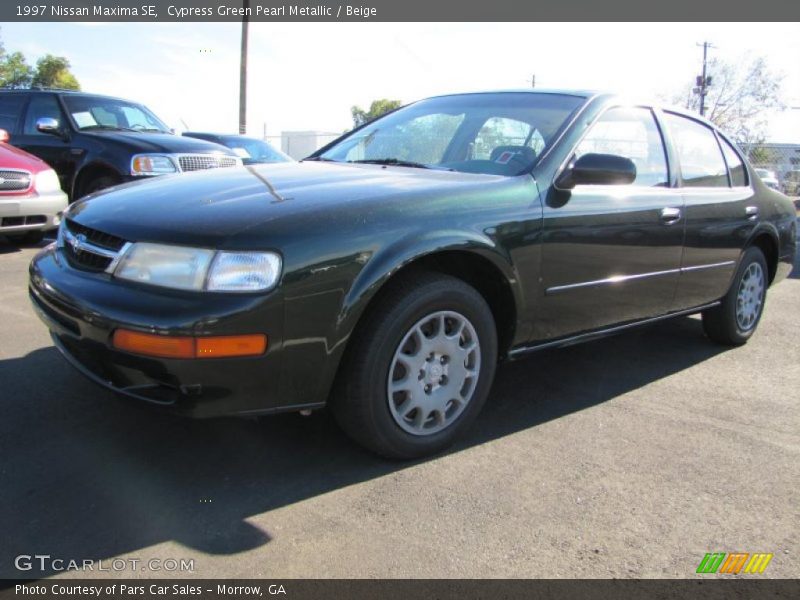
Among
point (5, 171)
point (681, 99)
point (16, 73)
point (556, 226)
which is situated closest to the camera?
point (556, 226)

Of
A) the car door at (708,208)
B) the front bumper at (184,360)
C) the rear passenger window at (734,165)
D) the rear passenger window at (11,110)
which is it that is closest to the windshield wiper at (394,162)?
the front bumper at (184,360)

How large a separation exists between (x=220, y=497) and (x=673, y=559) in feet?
5.26

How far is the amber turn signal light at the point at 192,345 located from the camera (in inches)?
88.0

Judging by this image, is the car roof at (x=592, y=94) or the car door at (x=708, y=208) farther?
the car door at (x=708, y=208)

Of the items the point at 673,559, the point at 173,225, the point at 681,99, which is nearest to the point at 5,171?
the point at 173,225

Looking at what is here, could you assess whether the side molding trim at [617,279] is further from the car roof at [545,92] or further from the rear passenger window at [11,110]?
the rear passenger window at [11,110]

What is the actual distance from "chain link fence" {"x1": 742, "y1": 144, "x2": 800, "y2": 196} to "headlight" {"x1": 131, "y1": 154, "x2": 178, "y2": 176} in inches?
869

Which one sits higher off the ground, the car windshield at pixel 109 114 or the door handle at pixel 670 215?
the car windshield at pixel 109 114

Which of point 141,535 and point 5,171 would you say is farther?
point 5,171

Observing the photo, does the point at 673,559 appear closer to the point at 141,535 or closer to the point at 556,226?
the point at 556,226

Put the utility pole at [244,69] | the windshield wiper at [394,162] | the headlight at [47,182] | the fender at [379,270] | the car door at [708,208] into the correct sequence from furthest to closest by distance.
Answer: the utility pole at [244,69] < the headlight at [47,182] < the car door at [708,208] < the windshield wiper at [394,162] < the fender at [379,270]

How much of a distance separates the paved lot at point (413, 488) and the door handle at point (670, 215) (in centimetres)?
98

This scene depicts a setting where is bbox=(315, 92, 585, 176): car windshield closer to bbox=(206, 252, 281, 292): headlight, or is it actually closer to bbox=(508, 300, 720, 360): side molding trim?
bbox=(508, 300, 720, 360): side molding trim

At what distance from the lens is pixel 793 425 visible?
349 cm
